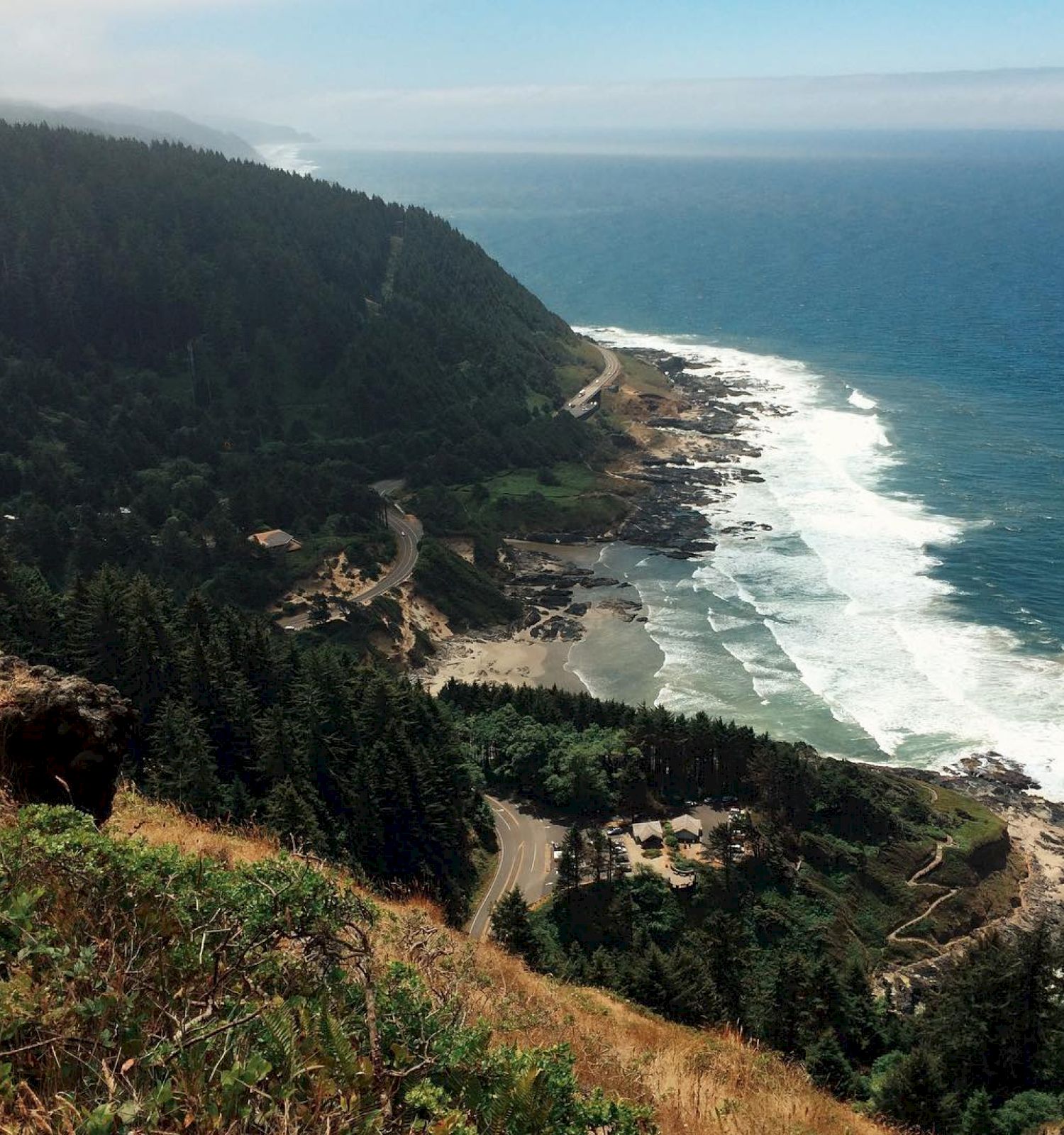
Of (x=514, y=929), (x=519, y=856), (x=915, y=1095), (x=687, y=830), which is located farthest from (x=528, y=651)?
(x=915, y=1095)

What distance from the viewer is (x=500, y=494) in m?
108

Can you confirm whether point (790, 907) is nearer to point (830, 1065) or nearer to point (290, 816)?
point (830, 1065)

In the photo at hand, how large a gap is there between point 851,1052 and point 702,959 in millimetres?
5947

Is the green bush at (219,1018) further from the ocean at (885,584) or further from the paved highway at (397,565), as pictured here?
the paved highway at (397,565)

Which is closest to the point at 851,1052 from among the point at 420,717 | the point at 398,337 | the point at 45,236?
the point at 420,717

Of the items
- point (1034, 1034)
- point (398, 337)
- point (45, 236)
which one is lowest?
point (1034, 1034)

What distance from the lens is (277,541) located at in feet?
288

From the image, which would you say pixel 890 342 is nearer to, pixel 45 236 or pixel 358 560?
pixel 358 560

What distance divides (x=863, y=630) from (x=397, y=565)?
43641 mm

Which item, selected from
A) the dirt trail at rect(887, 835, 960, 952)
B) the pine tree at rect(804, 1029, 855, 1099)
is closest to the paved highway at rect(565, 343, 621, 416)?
the dirt trail at rect(887, 835, 960, 952)

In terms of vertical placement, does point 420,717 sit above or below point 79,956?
below

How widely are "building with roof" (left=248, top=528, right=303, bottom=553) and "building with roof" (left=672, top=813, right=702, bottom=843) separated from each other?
51.1 meters

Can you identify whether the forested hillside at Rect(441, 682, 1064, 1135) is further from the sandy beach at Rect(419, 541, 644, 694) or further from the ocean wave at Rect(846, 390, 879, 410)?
the ocean wave at Rect(846, 390, 879, 410)

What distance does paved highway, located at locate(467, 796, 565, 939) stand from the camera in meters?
43.8
